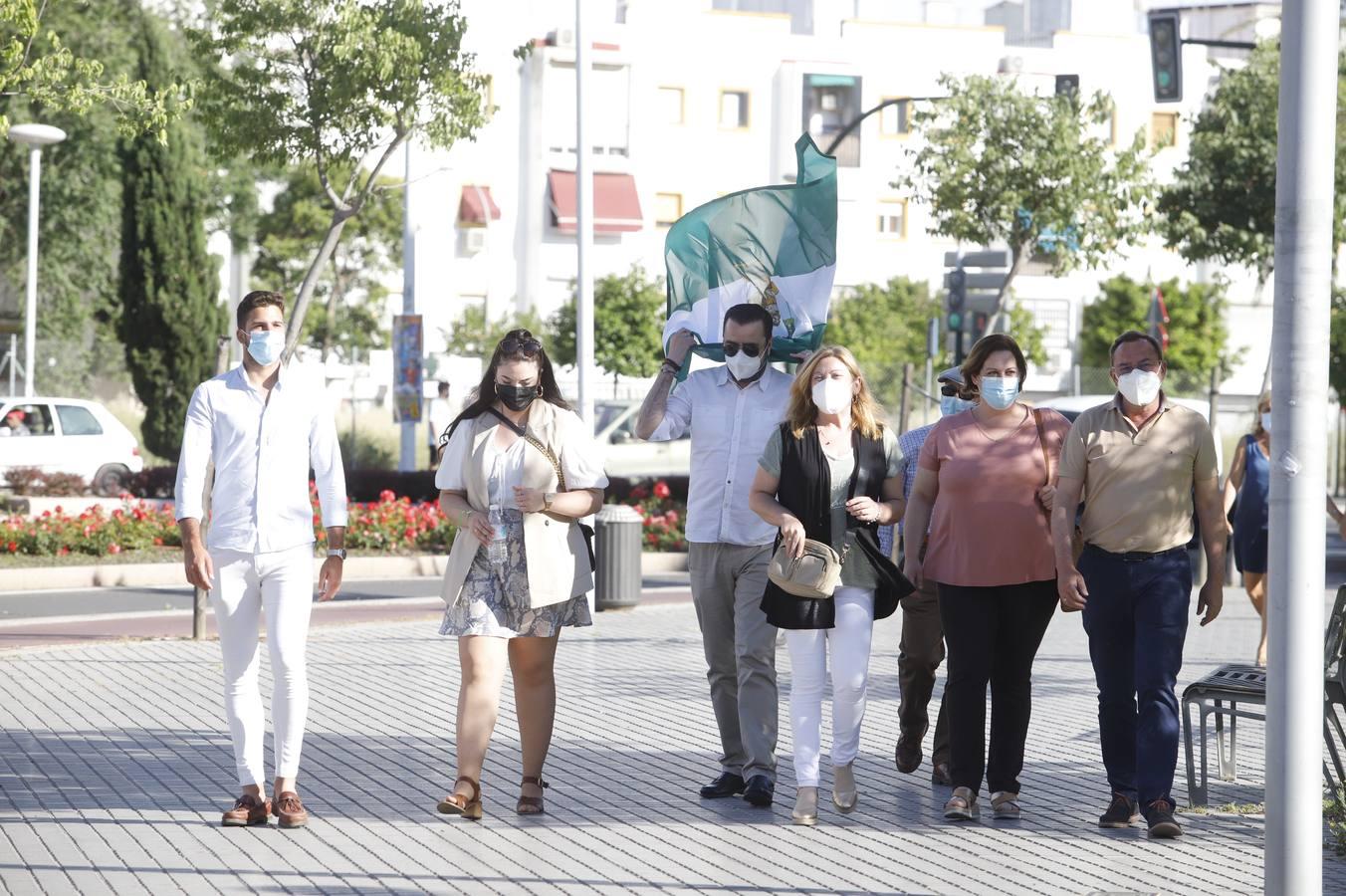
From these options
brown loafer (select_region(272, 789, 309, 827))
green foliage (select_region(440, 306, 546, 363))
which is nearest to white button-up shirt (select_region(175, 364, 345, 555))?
brown loafer (select_region(272, 789, 309, 827))

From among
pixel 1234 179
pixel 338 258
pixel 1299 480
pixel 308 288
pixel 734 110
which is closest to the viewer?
pixel 1299 480

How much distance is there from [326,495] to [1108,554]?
2.86 metres

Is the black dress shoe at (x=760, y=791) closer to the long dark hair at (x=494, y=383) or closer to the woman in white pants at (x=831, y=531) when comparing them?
the woman in white pants at (x=831, y=531)

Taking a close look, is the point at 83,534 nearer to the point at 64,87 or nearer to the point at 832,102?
the point at 64,87

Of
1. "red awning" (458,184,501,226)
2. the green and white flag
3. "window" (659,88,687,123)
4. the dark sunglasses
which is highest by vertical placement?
"window" (659,88,687,123)

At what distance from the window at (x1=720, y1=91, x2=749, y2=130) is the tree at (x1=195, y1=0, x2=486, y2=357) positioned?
120ft

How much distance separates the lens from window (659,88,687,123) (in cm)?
5534

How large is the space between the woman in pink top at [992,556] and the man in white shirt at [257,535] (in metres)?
2.27

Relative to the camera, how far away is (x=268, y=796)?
25.2ft

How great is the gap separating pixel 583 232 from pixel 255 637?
8.43 metres

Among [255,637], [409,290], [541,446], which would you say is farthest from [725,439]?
[409,290]

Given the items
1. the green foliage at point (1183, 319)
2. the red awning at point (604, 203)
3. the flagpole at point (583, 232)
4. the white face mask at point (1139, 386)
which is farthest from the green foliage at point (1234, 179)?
the red awning at point (604, 203)

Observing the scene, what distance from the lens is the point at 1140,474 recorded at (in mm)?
7172

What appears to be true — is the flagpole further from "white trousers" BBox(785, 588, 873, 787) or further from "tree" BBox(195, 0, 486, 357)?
"white trousers" BBox(785, 588, 873, 787)
